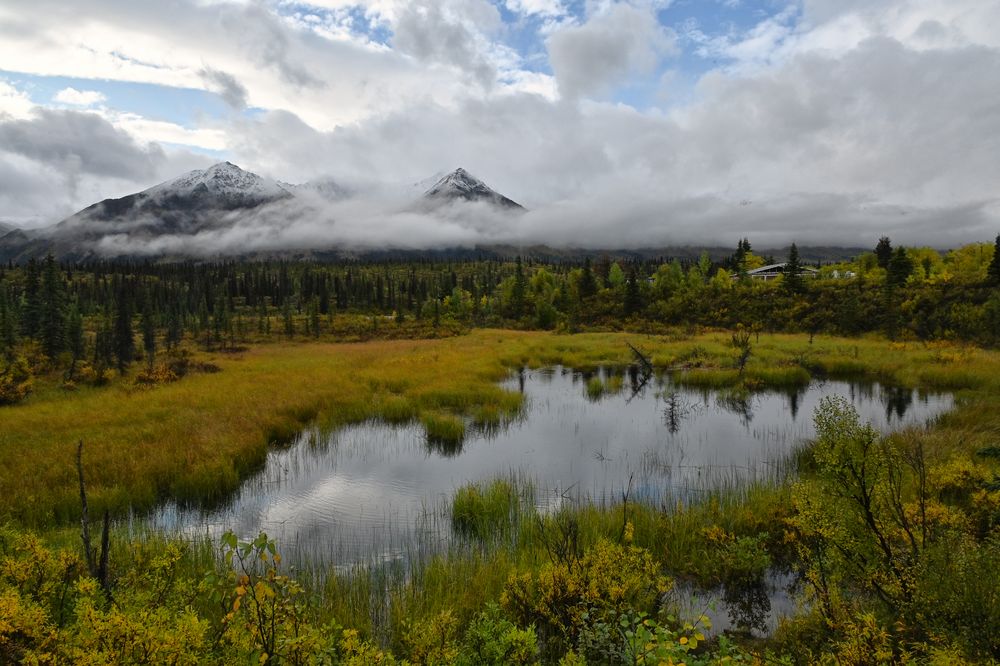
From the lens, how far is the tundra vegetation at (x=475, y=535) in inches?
180

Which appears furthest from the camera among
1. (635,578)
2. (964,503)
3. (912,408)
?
(912,408)

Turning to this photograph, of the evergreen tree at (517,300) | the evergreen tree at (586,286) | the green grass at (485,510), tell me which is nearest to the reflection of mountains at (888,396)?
the green grass at (485,510)

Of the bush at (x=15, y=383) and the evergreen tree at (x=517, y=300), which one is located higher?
the evergreen tree at (x=517, y=300)

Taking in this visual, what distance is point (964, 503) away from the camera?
10.7 meters

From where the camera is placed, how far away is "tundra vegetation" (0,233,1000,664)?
458 cm

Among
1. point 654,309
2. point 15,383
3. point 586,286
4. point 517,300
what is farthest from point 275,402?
point 586,286

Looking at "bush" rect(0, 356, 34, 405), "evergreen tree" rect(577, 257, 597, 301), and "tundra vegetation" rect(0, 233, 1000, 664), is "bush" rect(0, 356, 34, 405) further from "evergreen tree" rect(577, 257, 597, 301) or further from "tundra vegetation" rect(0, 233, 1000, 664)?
"evergreen tree" rect(577, 257, 597, 301)

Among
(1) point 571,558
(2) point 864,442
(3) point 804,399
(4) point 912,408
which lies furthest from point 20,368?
(4) point 912,408

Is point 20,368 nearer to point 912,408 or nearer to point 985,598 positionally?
point 985,598

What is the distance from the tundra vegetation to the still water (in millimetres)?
758

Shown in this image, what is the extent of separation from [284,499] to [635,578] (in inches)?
398

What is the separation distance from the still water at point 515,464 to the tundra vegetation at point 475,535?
76cm

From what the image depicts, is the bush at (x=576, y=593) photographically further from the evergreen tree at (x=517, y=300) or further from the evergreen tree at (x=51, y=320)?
the evergreen tree at (x=517, y=300)

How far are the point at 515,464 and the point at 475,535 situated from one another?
5.13 m
